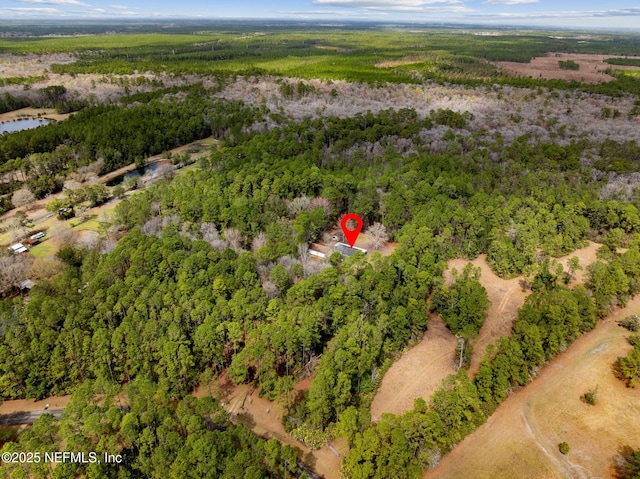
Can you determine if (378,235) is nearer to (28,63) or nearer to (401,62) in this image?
(401,62)

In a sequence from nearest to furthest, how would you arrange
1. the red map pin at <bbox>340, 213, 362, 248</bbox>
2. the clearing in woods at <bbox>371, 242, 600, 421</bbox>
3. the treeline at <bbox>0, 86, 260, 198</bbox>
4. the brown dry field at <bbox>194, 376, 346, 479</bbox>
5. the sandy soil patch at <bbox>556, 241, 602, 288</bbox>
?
1. the brown dry field at <bbox>194, 376, 346, 479</bbox>
2. the clearing in woods at <bbox>371, 242, 600, 421</bbox>
3. the sandy soil patch at <bbox>556, 241, 602, 288</bbox>
4. the red map pin at <bbox>340, 213, 362, 248</bbox>
5. the treeline at <bbox>0, 86, 260, 198</bbox>

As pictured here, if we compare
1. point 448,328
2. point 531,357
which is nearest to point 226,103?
point 448,328

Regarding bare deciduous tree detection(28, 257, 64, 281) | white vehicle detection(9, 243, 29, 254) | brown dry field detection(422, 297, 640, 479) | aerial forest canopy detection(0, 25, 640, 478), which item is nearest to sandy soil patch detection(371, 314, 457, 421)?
aerial forest canopy detection(0, 25, 640, 478)

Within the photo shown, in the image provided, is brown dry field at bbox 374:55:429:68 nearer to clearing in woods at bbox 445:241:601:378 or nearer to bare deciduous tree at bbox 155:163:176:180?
bare deciduous tree at bbox 155:163:176:180

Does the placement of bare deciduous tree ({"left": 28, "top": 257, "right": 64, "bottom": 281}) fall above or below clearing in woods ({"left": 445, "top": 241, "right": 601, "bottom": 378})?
above

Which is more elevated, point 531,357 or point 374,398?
point 531,357

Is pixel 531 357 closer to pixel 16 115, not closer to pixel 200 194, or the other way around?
pixel 200 194
